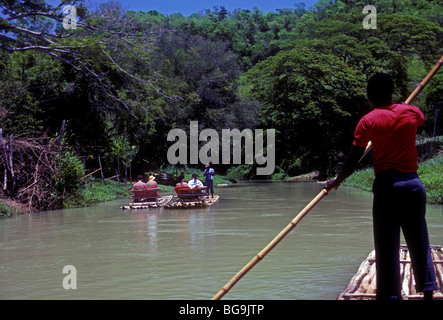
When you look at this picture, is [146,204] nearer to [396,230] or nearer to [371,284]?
[371,284]

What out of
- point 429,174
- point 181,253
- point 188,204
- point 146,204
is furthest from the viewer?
point 429,174

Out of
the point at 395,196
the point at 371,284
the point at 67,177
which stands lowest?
the point at 371,284

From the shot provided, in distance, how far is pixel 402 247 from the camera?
26.1 feet

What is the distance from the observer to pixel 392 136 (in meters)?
4.28

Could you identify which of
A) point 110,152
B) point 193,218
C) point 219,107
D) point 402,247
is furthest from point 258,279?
point 219,107

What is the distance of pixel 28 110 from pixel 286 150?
3060cm

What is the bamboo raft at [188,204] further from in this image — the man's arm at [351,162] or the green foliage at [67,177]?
the man's arm at [351,162]

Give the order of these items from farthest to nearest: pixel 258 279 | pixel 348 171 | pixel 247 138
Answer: pixel 247 138
pixel 258 279
pixel 348 171

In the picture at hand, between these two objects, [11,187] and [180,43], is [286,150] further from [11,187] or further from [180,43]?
[11,187]

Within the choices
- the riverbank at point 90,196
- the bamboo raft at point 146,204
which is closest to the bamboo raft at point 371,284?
the bamboo raft at point 146,204

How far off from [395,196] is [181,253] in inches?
254

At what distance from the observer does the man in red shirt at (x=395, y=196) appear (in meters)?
4.23

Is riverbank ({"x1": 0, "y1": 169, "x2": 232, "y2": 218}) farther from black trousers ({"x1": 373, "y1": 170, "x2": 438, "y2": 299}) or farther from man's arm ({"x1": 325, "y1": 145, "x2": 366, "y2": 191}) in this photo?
black trousers ({"x1": 373, "y1": 170, "x2": 438, "y2": 299})

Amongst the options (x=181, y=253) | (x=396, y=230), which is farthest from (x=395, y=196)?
(x=181, y=253)
